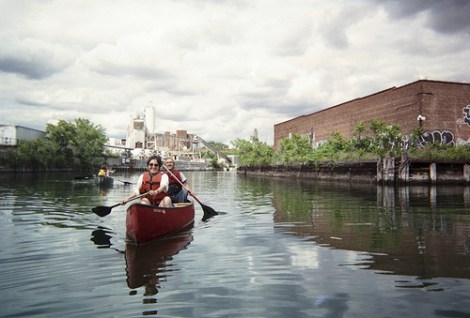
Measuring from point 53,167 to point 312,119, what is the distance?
1818 inches

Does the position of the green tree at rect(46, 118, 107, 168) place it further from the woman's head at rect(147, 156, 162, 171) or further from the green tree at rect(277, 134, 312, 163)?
the woman's head at rect(147, 156, 162, 171)

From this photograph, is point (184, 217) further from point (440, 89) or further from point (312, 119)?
point (312, 119)

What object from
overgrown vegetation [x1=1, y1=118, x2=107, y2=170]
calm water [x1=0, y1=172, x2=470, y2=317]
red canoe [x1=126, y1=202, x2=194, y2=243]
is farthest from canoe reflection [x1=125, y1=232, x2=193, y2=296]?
overgrown vegetation [x1=1, y1=118, x2=107, y2=170]

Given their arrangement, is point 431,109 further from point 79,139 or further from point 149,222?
point 79,139

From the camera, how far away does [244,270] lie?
658cm

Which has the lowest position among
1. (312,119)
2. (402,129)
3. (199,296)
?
(199,296)

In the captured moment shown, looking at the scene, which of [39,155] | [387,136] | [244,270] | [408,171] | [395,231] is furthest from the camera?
[39,155]

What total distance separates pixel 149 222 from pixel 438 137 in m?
34.1

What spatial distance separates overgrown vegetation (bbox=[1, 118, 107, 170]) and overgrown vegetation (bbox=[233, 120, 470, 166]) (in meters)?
35.7

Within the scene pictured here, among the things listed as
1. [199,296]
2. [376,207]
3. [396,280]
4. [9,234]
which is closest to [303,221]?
[376,207]

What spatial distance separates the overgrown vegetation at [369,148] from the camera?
98.0 feet

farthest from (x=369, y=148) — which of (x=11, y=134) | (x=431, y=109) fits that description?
(x=11, y=134)

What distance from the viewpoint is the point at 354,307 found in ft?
15.8

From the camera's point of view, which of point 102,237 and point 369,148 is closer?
point 102,237
